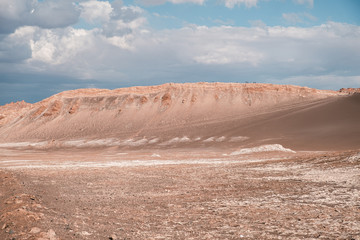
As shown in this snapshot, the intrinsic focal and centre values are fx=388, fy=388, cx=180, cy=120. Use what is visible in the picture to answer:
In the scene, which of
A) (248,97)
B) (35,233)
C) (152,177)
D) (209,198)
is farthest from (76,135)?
(35,233)

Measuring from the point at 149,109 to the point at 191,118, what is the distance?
28.9 ft

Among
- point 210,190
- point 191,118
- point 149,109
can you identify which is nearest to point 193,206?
point 210,190

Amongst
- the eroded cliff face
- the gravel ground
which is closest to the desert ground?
the gravel ground

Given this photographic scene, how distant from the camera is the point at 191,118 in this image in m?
62.8

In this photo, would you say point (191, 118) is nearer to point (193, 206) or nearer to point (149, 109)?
point (149, 109)

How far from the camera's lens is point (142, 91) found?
247 ft

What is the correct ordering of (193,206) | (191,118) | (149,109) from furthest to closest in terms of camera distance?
(149,109), (191,118), (193,206)

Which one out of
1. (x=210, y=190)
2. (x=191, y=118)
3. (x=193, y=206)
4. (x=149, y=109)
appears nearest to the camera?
(x=193, y=206)

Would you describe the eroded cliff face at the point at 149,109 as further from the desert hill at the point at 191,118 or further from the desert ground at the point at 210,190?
the desert ground at the point at 210,190

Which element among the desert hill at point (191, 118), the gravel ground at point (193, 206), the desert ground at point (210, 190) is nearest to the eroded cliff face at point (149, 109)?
the desert hill at point (191, 118)

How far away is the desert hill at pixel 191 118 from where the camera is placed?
4966cm

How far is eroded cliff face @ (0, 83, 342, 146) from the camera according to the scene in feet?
206

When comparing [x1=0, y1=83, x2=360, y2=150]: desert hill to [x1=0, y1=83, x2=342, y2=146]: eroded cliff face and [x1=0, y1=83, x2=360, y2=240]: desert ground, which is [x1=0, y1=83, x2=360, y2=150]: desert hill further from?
[x1=0, y1=83, x2=360, y2=240]: desert ground

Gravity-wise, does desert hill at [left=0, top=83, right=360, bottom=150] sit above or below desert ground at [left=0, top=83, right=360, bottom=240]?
above
